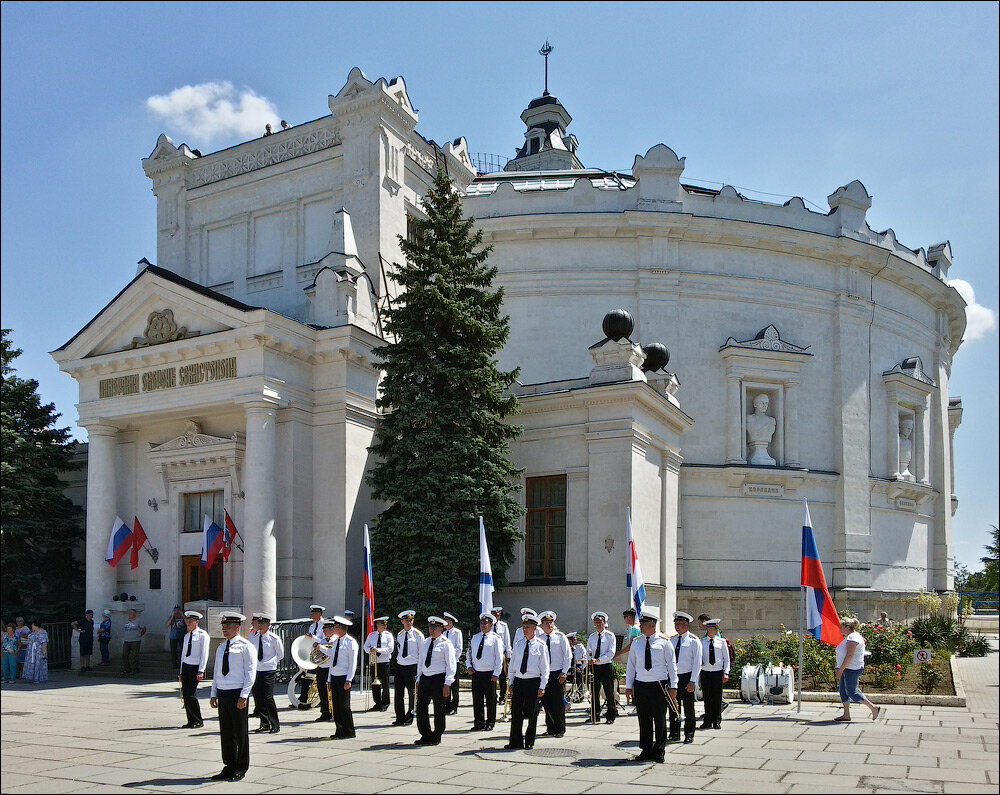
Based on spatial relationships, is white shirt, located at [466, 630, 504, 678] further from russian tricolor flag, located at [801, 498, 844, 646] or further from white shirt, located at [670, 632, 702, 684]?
russian tricolor flag, located at [801, 498, 844, 646]

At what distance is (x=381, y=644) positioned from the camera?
1574 cm

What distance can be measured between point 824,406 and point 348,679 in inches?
1001

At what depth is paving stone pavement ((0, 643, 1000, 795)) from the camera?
10125 mm

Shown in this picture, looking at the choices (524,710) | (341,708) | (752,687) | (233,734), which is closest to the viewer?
(233,734)

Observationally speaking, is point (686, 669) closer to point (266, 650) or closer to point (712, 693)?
point (712, 693)

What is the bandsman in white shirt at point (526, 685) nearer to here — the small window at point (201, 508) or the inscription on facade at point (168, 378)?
the inscription on facade at point (168, 378)

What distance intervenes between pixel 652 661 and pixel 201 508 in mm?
15832

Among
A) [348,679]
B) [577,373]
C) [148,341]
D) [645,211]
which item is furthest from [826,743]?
[645,211]

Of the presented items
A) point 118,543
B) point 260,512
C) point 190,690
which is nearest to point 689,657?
point 190,690

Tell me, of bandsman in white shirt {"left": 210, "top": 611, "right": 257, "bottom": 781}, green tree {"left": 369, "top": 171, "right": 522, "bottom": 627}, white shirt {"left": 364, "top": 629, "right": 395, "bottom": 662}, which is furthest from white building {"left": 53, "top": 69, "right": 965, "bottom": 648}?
bandsman in white shirt {"left": 210, "top": 611, "right": 257, "bottom": 781}

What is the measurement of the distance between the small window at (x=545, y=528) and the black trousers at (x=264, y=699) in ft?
32.0

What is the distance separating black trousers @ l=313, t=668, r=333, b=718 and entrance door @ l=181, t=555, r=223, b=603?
9.43 m

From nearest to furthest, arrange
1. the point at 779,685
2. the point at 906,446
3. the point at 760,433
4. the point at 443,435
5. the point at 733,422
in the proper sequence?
the point at 779,685
the point at 443,435
the point at 733,422
the point at 760,433
the point at 906,446

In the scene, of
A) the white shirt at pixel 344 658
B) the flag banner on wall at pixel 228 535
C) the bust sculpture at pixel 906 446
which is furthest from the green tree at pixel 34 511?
the bust sculpture at pixel 906 446
